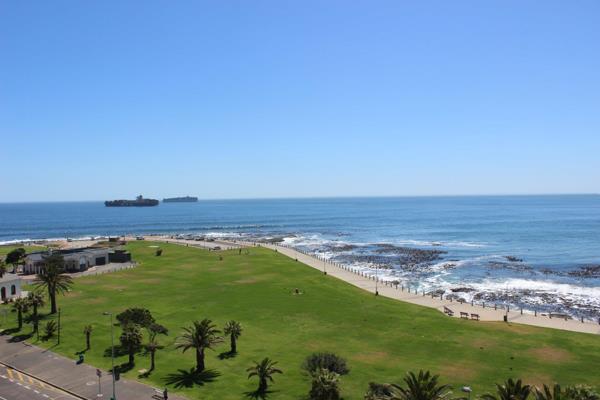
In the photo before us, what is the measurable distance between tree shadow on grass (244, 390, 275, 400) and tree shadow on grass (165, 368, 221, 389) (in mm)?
4556

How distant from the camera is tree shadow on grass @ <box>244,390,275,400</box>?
37.4m

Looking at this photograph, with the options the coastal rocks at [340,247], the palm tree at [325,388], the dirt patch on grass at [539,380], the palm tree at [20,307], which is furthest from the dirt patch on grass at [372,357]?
the coastal rocks at [340,247]

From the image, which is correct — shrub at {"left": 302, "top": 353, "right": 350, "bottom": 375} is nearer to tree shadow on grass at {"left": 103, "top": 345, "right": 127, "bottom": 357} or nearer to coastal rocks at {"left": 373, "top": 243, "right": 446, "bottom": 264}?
tree shadow on grass at {"left": 103, "top": 345, "right": 127, "bottom": 357}

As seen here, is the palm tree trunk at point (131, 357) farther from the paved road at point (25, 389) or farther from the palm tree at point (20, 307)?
the palm tree at point (20, 307)

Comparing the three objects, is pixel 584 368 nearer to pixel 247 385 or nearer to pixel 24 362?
pixel 247 385

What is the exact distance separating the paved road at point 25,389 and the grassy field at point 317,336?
18.7 ft

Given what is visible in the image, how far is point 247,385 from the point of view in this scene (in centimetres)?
3972

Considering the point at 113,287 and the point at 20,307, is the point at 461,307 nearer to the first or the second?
the point at 113,287

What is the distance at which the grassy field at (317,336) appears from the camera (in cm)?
4134

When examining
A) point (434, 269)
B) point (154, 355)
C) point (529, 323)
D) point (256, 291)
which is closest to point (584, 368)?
point (529, 323)

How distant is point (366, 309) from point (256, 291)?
19486mm

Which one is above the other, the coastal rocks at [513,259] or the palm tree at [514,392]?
the palm tree at [514,392]

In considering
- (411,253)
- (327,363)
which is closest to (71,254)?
(327,363)

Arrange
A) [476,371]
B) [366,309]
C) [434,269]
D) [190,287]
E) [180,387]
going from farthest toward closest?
[434,269] → [190,287] → [366,309] → [476,371] → [180,387]
